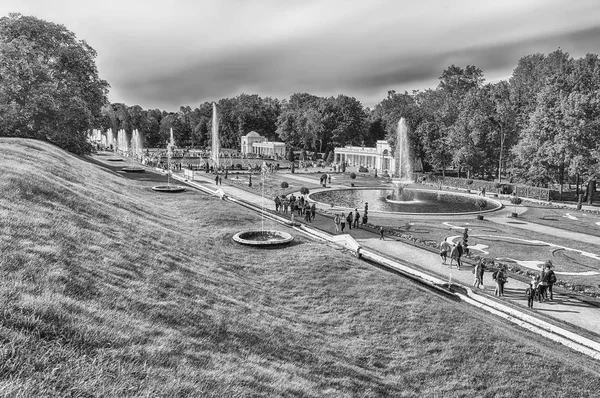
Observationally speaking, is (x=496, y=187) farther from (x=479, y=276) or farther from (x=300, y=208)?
(x=479, y=276)

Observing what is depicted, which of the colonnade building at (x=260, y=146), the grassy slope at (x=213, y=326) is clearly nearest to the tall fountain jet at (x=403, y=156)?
the colonnade building at (x=260, y=146)

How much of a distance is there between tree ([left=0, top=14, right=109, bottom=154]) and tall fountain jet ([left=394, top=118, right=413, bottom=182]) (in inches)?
1803

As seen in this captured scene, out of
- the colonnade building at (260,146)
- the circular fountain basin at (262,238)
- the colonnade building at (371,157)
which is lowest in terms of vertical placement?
the circular fountain basin at (262,238)

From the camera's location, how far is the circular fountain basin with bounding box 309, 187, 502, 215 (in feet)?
128

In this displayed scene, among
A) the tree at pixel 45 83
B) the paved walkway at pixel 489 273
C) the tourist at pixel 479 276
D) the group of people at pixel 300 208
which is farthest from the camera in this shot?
the tree at pixel 45 83

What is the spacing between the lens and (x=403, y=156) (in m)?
72.7

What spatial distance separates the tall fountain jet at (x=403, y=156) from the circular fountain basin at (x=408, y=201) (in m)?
15.3

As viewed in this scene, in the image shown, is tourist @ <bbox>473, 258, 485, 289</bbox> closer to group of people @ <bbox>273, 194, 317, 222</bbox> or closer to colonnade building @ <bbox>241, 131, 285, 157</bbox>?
group of people @ <bbox>273, 194, 317, 222</bbox>

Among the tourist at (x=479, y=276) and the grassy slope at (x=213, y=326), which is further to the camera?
the tourist at (x=479, y=276)

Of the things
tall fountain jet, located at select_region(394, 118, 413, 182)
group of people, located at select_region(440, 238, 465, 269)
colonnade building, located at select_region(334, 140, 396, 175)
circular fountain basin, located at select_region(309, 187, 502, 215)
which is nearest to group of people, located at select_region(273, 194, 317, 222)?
circular fountain basin, located at select_region(309, 187, 502, 215)

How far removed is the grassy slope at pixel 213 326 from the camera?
23.4ft

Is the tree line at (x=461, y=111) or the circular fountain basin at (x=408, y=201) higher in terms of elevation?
the tree line at (x=461, y=111)

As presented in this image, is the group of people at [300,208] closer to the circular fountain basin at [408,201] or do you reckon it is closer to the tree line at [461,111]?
the circular fountain basin at [408,201]

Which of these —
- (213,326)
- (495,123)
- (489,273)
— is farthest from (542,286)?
(495,123)
